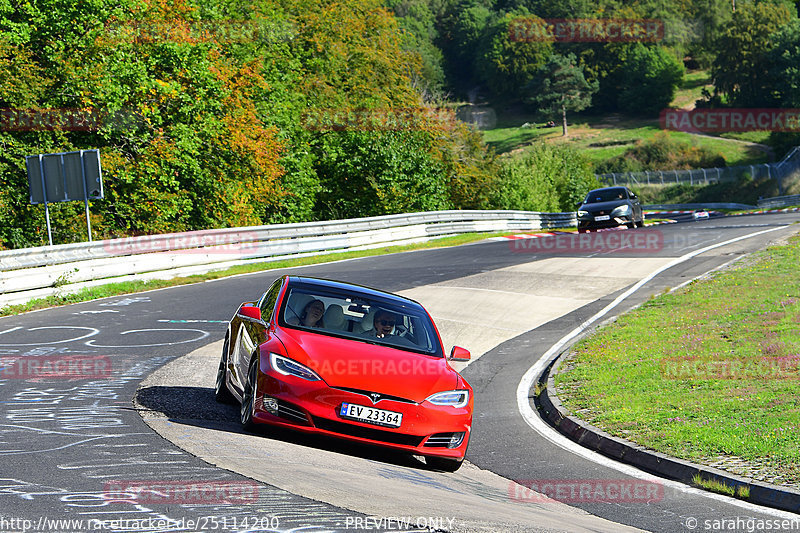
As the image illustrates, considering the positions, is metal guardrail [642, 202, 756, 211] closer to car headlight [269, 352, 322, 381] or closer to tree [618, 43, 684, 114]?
tree [618, 43, 684, 114]

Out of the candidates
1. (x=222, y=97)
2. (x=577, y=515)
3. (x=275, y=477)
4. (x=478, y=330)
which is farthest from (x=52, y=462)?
(x=222, y=97)

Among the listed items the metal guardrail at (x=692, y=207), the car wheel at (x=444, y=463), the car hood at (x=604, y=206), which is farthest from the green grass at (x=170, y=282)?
the metal guardrail at (x=692, y=207)

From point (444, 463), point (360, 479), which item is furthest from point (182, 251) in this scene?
point (360, 479)

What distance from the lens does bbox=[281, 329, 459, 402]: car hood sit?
312 inches

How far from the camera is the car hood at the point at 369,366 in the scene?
7.92m

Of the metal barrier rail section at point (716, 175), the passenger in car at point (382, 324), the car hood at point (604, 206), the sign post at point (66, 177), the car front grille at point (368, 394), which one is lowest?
the metal barrier rail section at point (716, 175)

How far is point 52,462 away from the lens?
682cm

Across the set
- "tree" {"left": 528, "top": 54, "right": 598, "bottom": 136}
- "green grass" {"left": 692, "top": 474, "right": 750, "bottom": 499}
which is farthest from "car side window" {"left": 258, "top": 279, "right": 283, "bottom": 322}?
"tree" {"left": 528, "top": 54, "right": 598, "bottom": 136}

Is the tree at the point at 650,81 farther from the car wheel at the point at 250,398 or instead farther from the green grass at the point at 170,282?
the car wheel at the point at 250,398

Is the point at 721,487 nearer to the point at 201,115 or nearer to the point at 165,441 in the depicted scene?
the point at 165,441

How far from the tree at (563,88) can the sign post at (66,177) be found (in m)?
125

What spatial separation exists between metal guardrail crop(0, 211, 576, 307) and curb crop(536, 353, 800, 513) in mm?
11296

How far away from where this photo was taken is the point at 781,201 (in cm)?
7250

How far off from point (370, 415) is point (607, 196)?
94.4ft
